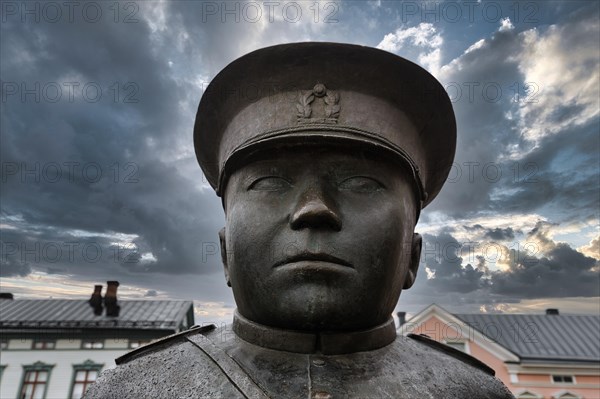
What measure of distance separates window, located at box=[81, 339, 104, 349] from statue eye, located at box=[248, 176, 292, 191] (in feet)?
45.7

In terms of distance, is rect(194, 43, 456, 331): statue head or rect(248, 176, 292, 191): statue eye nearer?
rect(194, 43, 456, 331): statue head

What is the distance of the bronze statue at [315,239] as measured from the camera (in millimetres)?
1789

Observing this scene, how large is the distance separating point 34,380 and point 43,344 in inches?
46.7

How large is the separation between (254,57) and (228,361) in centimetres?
169

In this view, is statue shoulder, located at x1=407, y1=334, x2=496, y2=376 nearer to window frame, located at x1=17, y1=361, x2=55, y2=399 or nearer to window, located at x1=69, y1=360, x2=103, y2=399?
window, located at x1=69, y1=360, x2=103, y2=399

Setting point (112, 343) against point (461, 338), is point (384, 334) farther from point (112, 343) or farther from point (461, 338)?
point (112, 343)

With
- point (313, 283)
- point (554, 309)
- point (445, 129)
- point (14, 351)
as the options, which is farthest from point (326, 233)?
point (554, 309)

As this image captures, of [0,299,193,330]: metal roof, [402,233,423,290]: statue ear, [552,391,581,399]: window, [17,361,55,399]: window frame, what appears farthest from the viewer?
[0,299,193,330]: metal roof

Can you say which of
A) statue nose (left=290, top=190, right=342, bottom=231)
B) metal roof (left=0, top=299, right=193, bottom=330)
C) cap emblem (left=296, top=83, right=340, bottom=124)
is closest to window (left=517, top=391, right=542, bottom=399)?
metal roof (left=0, top=299, right=193, bottom=330)

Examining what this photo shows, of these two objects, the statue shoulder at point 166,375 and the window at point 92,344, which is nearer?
the statue shoulder at point 166,375

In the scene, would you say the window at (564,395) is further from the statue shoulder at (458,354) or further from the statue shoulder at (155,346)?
the statue shoulder at (155,346)

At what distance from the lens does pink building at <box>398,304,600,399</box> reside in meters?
11.8

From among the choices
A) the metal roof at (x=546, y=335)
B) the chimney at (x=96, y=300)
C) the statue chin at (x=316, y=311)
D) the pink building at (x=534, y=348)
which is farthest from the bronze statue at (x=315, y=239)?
the chimney at (x=96, y=300)

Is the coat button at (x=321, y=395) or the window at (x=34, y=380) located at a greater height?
the window at (x=34, y=380)
